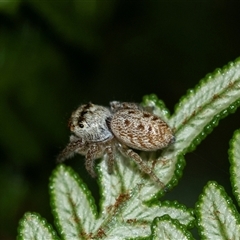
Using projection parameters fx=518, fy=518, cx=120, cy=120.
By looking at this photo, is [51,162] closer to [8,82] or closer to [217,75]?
[8,82]

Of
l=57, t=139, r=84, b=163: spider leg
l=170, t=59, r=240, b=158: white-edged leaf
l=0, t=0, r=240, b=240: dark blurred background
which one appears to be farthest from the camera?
l=0, t=0, r=240, b=240: dark blurred background

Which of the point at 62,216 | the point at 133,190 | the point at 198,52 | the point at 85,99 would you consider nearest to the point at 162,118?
the point at 133,190

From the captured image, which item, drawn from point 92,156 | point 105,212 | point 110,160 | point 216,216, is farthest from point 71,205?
point 216,216

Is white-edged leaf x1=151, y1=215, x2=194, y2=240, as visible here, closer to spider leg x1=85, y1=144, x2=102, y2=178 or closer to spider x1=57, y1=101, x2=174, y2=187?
spider x1=57, y1=101, x2=174, y2=187

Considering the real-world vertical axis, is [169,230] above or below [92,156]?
below

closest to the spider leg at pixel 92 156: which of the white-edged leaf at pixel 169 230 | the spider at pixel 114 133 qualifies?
the spider at pixel 114 133

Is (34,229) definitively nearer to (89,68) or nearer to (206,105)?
(206,105)

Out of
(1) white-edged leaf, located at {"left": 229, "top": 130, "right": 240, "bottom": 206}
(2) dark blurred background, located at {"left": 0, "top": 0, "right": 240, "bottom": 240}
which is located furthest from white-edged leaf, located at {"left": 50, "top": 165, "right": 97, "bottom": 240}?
(2) dark blurred background, located at {"left": 0, "top": 0, "right": 240, "bottom": 240}
